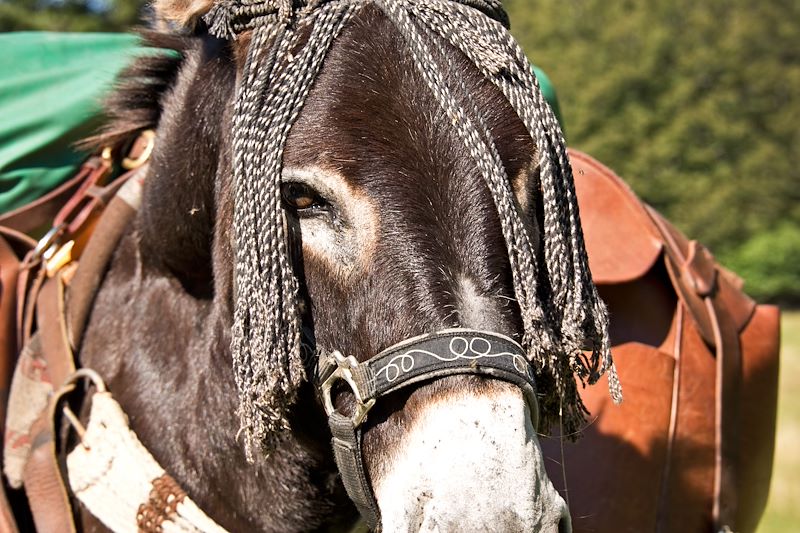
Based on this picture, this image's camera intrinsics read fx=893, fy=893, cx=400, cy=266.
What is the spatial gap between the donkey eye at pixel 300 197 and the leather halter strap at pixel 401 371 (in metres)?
0.32

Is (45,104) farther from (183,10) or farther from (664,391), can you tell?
Answer: (664,391)

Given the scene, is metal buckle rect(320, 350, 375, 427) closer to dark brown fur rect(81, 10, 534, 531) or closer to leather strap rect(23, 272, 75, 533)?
dark brown fur rect(81, 10, 534, 531)

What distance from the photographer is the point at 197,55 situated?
92.0 inches

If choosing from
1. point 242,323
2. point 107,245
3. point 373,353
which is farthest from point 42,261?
point 373,353

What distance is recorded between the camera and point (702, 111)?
121ft

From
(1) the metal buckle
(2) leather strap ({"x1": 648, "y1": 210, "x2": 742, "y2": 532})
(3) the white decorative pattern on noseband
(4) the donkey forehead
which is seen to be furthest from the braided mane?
(2) leather strap ({"x1": 648, "y1": 210, "x2": 742, "y2": 532})

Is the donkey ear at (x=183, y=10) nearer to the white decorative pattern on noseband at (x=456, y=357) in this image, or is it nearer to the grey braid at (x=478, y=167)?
the grey braid at (x=478, y=167)

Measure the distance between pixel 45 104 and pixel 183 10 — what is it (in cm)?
163

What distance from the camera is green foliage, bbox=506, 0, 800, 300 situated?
36.7m

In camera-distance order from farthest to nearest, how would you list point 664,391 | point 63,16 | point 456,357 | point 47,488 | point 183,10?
point 63,16
point 664,391
point 47,488
point 183,10
point 456,357

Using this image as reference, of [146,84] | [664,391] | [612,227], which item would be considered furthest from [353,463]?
[612,227]

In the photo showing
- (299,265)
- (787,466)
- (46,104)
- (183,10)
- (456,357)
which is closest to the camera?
(456,357)

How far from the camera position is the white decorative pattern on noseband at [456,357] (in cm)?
168

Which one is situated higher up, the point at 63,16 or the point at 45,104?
the point at 45,104
